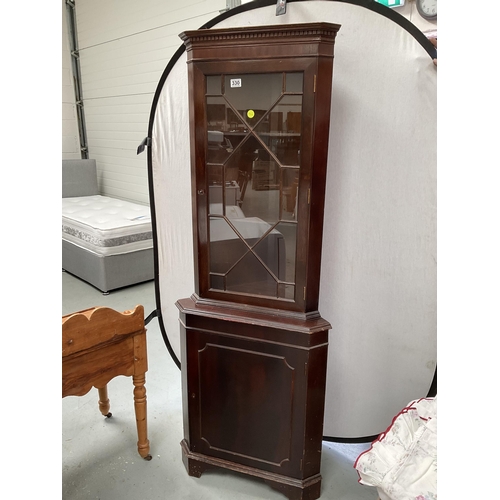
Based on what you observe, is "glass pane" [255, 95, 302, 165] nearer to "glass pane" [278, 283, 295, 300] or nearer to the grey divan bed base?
"glass pane" [278, 283, 295, 300]

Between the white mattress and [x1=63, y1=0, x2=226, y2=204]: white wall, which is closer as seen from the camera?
the white mattress

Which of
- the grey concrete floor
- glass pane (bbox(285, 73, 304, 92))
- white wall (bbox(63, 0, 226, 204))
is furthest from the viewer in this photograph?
white wall (bbox(63, 0, 226, 204))

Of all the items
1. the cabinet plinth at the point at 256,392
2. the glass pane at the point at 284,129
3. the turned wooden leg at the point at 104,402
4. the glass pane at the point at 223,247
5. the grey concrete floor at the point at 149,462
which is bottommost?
the grey concrete floor at the point at 149,462

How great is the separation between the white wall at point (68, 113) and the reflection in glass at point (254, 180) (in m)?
4.41

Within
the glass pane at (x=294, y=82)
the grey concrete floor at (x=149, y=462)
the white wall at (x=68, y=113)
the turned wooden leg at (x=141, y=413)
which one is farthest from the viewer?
the white wall at (x=68, y=113)

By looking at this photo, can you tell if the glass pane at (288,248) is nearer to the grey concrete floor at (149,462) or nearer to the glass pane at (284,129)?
the glass pane at (284,129)

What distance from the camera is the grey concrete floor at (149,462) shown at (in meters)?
1.61

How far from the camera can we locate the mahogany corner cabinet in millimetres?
1253

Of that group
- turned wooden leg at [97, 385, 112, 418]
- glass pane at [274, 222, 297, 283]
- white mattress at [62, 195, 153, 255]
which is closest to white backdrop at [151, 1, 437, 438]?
glass pane at [274, 222, 297, 283]

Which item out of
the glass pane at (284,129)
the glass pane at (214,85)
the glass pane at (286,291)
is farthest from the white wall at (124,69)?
the glass pane at (286,291)

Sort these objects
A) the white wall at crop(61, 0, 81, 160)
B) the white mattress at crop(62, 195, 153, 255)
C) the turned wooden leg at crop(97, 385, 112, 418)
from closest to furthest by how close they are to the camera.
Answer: the turned wooden leg at crop(97, 385, 112, 418) → the white mattress at crop(62, 195, 153, 255) → the white wall at crop(61, 0, 81, 160)

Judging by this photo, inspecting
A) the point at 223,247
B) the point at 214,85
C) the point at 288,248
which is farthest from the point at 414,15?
the point at 223,247
